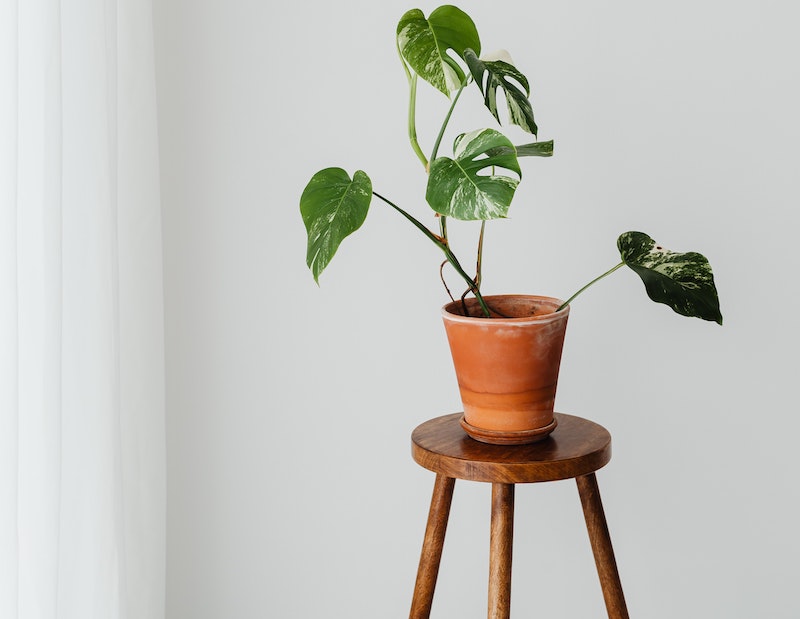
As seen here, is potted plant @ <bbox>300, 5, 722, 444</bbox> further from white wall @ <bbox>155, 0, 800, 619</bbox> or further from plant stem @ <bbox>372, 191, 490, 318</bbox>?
white wall @ <bbox>155, 0, 800, 619</bbox>

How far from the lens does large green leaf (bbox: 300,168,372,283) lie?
3.21 ft

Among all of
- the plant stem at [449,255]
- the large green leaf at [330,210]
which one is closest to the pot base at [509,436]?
the plant stem at [449,255]

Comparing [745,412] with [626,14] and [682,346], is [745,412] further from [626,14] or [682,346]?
[626,14]

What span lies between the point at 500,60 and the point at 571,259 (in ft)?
1.66

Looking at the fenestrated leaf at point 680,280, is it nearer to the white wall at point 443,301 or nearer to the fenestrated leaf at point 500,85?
the fenestrated leaf at point 500,85

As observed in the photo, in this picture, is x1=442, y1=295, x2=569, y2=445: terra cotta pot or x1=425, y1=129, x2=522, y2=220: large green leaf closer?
x1=425, y1=129, x2=522, y2=220: large green leaf

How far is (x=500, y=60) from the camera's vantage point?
105 centimetres

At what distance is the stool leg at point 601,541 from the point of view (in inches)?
44.3

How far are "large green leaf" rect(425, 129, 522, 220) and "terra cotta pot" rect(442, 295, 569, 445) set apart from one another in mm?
192

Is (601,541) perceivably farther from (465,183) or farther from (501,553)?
(465,183)

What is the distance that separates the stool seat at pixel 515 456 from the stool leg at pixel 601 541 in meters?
0.06

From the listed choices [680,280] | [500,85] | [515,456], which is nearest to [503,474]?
[515,456]

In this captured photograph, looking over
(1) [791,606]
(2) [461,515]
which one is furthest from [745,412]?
(2) [461,515]

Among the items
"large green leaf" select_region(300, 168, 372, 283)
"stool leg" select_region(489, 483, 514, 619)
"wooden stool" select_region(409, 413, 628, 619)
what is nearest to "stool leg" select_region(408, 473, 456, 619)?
"wooden stool" select_region(409, 413, 628, 619)
